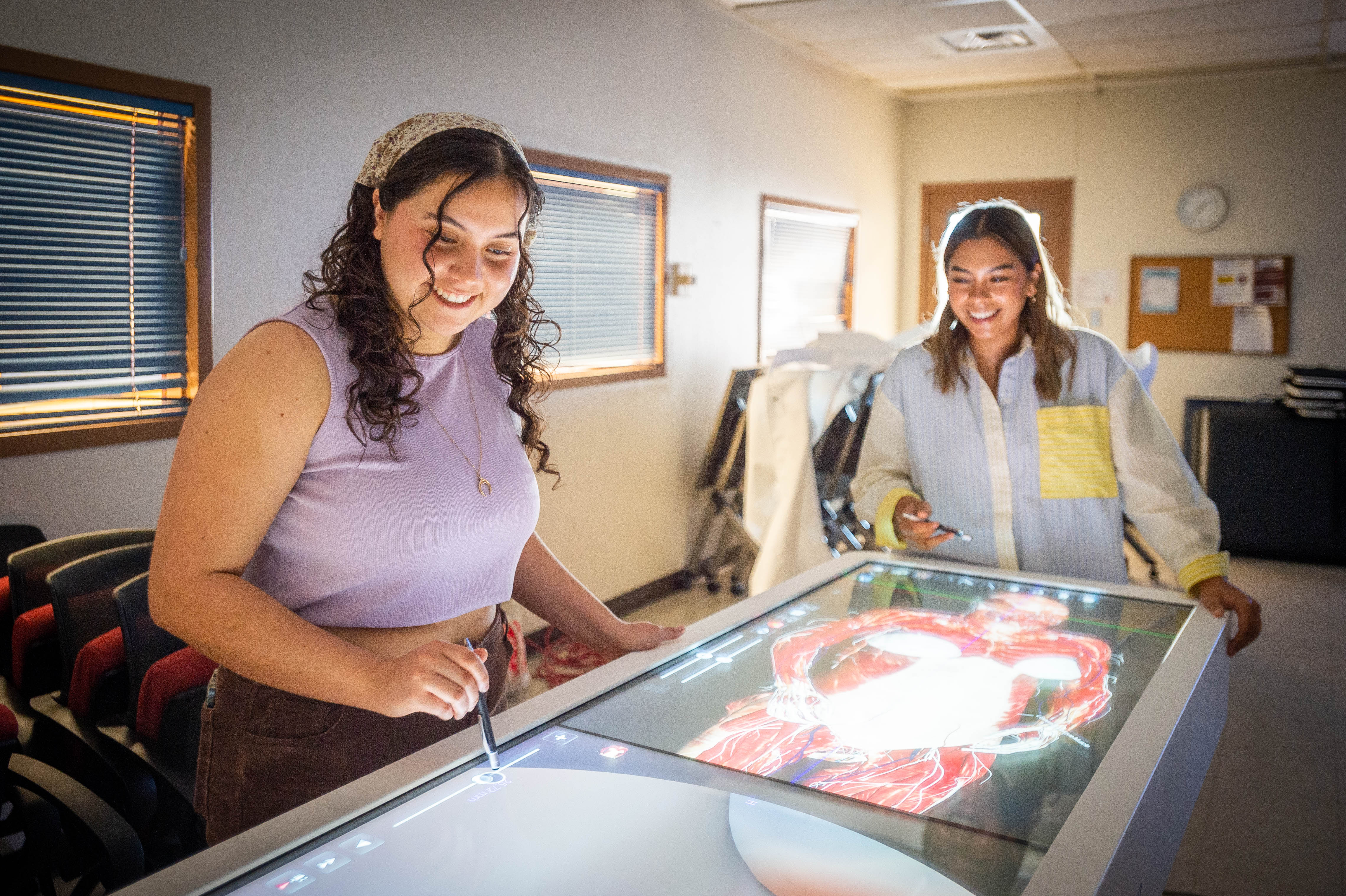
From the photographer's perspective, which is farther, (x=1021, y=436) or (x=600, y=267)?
(x=600, y=267)

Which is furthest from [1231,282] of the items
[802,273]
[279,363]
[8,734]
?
[8,734]

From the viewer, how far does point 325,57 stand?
124 inches

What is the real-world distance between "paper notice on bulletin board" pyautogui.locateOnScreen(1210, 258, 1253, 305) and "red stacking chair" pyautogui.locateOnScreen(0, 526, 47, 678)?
6.48 m

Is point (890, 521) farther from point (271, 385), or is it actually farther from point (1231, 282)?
point (1231, 282)

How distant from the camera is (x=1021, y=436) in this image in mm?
2105

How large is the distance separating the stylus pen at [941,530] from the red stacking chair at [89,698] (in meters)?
1.47

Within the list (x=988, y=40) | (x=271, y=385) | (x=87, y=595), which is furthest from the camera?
(x=988, y=40)

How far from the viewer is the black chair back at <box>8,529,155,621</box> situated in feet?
6.84

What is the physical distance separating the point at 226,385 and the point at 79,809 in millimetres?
879

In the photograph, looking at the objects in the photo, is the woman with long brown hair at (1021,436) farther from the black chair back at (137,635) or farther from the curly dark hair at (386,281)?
the black chair back at (137,635)

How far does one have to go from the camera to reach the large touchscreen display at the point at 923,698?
43.6 inches

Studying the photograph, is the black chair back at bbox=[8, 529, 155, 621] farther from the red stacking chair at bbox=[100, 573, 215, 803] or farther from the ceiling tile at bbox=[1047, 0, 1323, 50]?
the ceiling tile at bbox=[1047, 0, 1323, 50]

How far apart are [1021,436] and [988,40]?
174 inches

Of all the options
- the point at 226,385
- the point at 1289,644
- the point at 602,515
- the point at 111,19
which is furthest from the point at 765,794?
the point at 1289,644
